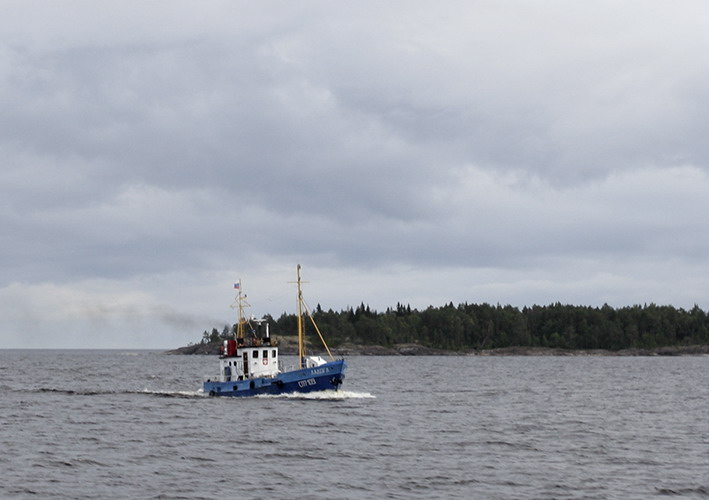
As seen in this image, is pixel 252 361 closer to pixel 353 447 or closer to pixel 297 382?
pixel 297 382

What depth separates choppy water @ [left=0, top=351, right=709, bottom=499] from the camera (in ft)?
124

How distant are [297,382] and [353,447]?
99.0 ft

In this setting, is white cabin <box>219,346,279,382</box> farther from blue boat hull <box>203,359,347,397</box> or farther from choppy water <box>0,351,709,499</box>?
choppy water <box>0,351,709,499</box>

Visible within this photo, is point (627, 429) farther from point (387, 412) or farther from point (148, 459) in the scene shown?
point (148, 459)

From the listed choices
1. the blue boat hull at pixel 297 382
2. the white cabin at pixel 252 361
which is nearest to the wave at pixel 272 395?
the blue boat hull at pixel 297 382

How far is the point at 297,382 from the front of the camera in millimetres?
79000

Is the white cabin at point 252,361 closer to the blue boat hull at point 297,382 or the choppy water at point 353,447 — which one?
the blue boat hull at point 297,382

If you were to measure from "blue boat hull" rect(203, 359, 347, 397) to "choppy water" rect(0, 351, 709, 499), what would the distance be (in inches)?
56.5

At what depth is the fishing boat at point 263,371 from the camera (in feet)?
259

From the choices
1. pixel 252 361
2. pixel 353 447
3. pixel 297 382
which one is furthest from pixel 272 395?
pixel 353 447

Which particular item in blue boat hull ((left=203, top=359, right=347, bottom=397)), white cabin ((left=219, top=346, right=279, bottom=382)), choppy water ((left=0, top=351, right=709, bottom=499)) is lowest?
choppy water ((left=0, top=351, right=709, bottom=499))

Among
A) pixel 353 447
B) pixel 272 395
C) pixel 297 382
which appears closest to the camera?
pixel 353 447

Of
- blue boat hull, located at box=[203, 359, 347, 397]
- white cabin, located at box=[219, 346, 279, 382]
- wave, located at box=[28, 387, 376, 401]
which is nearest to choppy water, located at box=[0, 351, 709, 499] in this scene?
wave, located at box=[28, 387, 376, 401]

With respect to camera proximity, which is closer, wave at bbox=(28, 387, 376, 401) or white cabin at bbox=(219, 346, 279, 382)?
wave at bbox=(28, 387, 376, 401)
